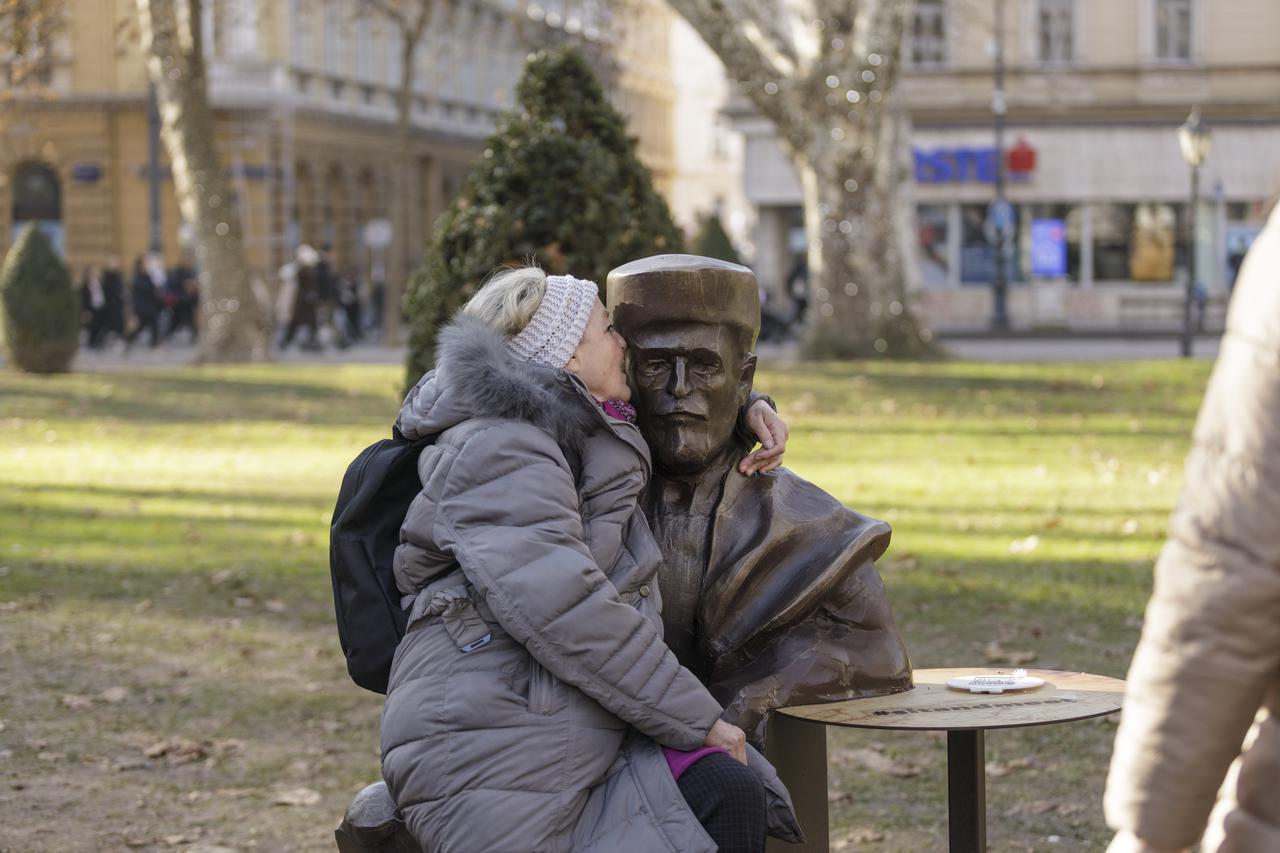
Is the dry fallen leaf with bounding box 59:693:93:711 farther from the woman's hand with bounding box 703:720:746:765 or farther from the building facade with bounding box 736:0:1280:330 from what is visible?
the building facade with bounding box 736:0:1280:330

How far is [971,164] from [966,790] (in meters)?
33.3

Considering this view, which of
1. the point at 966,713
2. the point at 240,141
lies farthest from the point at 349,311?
the point at 966,713

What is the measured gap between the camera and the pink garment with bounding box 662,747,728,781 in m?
3.27

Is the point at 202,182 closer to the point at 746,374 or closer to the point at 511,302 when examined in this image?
the point at 746,374

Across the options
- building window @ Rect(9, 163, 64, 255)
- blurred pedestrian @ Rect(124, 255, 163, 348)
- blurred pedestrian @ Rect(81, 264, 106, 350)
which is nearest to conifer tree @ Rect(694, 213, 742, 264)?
blurred pedestrian @ Rect(124, 255, 163, 348)

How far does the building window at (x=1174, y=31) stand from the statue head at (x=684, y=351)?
116 ft

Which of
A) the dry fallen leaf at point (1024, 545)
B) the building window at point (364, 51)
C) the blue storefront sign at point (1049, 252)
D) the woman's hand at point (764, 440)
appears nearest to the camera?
the woman's hand at point (764, 440)

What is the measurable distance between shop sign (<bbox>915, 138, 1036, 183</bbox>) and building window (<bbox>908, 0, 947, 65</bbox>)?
1945 millimetres

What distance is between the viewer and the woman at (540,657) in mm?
3117

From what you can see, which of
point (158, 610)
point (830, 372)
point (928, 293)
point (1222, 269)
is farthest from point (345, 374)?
point (1222, 269)

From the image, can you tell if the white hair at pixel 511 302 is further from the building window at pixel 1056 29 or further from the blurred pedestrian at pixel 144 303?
the building window at pixel 1056 29

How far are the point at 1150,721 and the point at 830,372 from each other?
17.6 m

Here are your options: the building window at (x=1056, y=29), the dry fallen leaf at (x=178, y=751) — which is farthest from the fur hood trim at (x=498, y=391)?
the building window at (x=1056, y=29)

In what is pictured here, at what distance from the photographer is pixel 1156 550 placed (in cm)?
972
